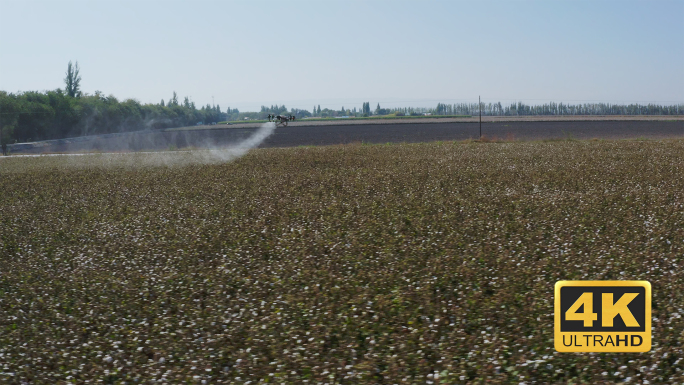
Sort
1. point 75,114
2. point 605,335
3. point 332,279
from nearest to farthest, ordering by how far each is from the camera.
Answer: point 605,335, point 332,279, point 75,114

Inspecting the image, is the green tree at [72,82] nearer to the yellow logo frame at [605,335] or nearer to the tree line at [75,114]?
the tree line at [75,114]

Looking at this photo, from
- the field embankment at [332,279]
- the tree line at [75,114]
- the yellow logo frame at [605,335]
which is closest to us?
the yellow logo frame at [605,335]

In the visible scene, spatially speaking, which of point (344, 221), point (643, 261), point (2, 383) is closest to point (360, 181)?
point (344, 221)

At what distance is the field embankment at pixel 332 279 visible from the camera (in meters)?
6.59

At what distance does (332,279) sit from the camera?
9.64 metres

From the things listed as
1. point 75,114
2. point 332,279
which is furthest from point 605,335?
point 75,114

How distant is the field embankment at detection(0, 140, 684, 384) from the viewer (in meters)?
6.59

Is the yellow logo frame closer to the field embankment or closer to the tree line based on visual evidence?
the field embankment

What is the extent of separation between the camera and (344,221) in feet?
49.0

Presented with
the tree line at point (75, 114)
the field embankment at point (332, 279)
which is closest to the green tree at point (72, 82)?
the tree line at point (75, 114)

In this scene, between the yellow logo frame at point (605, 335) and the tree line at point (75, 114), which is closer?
the yellow logo frame at point (605, 335)

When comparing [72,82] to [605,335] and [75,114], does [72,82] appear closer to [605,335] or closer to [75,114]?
[75,114]

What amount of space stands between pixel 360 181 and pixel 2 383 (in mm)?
17915

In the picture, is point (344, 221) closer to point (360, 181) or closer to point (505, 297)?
point (505, 297)
